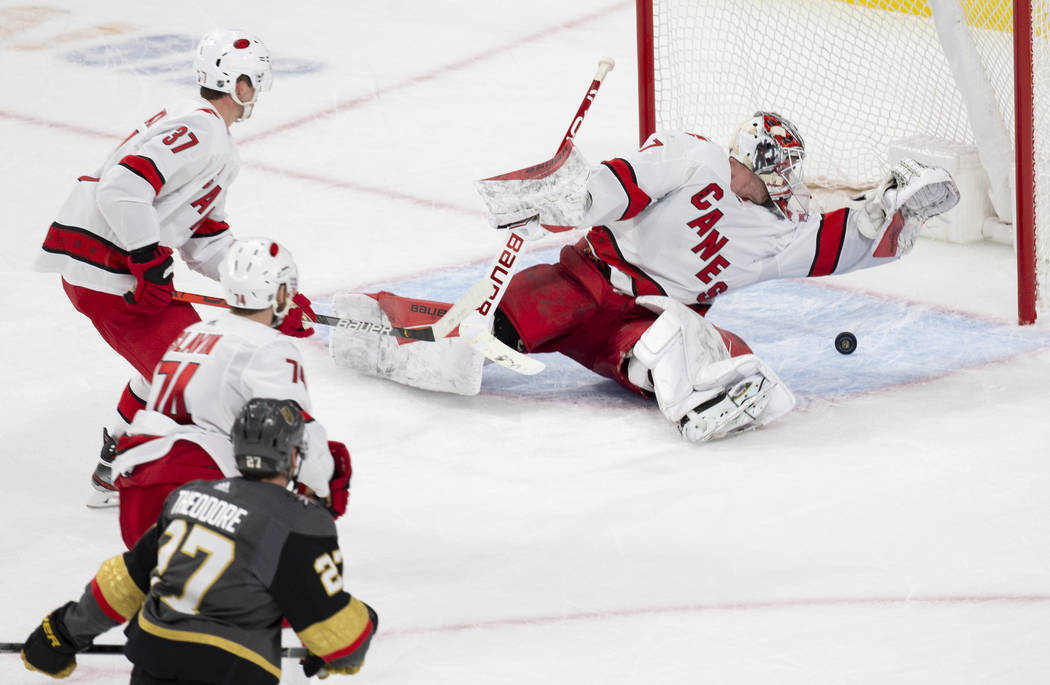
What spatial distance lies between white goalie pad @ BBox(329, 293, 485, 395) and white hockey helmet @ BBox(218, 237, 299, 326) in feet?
4.22

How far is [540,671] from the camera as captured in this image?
9.49ft

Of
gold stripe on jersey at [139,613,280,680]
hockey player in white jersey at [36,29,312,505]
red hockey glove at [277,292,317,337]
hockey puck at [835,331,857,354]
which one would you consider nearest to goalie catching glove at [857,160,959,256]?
hockey puck at [835,331,857,354]

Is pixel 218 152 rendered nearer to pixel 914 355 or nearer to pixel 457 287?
pixel 457 287

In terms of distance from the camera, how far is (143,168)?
3.38 m

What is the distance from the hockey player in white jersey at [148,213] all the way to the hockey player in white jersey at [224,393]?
0.72 meters

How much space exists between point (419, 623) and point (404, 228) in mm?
2665

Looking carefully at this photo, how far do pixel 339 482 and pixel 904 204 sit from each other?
2.02 meters

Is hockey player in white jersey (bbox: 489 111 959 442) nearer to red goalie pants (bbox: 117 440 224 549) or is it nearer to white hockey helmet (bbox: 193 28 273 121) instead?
white hockey helmet (bbox: 193 28 273 121)

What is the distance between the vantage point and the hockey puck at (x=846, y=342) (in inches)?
171

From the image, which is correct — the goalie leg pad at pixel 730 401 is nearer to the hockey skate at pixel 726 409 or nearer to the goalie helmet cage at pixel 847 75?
the hockey skate at pixel 726 409

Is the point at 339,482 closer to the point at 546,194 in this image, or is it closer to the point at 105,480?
the point at 105,480

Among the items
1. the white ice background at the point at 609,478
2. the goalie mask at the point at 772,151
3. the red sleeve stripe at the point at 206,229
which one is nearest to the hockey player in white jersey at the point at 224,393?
the white ice background at the point at 609,478

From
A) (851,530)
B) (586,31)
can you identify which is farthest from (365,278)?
(586,31)

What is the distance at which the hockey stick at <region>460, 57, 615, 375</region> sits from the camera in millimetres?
3836
